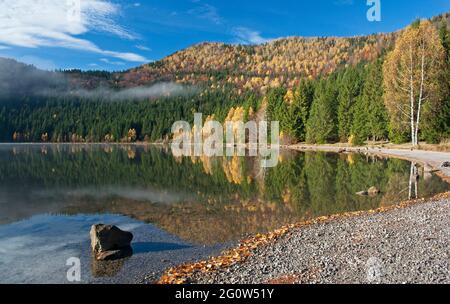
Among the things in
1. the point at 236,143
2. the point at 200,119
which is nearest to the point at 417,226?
the point at 236,143

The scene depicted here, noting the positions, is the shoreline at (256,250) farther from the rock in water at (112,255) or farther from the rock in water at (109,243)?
the rock in water at (109,243)

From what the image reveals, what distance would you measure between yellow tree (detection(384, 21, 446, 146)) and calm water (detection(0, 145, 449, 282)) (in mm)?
15116

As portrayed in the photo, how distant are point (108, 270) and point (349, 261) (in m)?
7.76

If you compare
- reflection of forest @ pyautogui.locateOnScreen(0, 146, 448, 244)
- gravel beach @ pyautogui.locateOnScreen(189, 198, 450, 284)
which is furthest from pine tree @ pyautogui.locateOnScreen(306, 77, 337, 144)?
gravel beach @ pyautogui.locateOnScreen(189, 198, 450, 284)

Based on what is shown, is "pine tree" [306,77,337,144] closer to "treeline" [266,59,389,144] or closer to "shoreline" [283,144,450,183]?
"treeline" [266,59,389,144]

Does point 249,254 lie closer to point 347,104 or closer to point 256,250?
point 256,250

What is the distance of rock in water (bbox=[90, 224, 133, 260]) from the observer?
44.4 ft

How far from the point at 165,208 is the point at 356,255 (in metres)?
14.1

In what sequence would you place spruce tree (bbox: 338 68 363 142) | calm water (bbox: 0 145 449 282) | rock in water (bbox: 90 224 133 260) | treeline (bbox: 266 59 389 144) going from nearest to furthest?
rock in water (bbox: 90 224 133 260)
calm water (bbox: 0 145 449 282)
treeline (bbox: 266 59 389 144)
spruce tree (bbox: 338 68 363 142)

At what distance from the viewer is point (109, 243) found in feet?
45.6

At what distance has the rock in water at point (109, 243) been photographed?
13.5 metres

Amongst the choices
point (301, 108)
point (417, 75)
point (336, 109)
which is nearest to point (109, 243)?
point (417, 75)

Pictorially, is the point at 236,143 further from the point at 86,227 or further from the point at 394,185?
the point at 86,227

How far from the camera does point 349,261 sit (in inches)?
416
